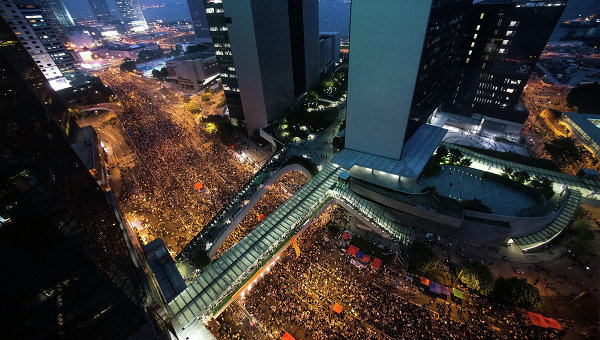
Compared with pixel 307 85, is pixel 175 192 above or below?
below

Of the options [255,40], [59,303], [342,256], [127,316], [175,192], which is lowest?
[342,256]

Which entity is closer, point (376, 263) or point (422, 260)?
point (422, 260)

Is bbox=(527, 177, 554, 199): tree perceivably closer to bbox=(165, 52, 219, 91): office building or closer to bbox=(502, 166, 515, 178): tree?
bbox=(502, 166, 515, 178): tree

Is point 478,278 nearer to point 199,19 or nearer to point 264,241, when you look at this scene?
point 264,241

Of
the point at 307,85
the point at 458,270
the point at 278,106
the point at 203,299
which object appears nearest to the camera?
the point at 203,299

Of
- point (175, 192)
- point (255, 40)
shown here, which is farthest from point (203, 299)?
point (255, 40)

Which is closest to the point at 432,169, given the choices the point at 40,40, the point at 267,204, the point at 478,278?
the point at 478,278

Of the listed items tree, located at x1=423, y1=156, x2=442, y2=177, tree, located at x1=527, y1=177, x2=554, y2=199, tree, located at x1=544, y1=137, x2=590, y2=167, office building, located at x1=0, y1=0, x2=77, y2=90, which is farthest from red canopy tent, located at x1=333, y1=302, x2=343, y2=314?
office building, located at x1=0, y1=0, x2=77, y2=90

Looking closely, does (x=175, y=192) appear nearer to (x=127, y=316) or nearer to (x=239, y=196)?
(x=239, y=196)
